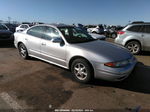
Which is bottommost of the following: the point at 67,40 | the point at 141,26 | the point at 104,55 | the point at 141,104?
the point at 141,104

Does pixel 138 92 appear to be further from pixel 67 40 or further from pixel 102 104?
pixel 67 40

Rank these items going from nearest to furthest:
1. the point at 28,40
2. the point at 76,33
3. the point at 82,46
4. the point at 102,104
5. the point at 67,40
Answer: the point at 102,104
the point at 82,46
the point at 67,40
the point at 76,33
the point at 28,40

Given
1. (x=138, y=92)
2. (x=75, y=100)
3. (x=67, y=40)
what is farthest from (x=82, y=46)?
(x=138, y=92)

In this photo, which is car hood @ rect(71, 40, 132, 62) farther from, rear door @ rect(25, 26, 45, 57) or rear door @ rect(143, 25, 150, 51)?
rear door @ rect(143, 25, 150, 51)

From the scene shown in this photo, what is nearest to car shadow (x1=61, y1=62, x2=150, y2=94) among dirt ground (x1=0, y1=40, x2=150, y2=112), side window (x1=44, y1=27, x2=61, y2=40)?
dirt ground (x1=0, y1=40, x2=150, y2=112)

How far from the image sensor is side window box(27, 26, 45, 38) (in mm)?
4988

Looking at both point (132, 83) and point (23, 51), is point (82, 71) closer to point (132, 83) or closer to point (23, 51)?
point (132, 83)

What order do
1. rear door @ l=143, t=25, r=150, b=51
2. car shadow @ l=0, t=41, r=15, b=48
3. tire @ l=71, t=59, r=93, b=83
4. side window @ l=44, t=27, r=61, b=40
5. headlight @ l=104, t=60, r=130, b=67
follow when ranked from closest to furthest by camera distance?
headlight @ l=104, t=60, r=130, b=67 → tire @ l=71, t=59, r=93, b=83 → side window @ l=44, t=27, r=61, b=40 → rear door @ l=143, t=25, r=150, b=51 → car shadow @ l=0, t=41, r=15, b=48

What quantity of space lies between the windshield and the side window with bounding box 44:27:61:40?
0.18m

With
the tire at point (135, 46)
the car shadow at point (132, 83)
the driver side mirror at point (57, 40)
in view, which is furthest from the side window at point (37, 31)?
the tire at point (135, 46)

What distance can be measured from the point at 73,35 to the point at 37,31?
1.37 metres

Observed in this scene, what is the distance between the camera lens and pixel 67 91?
3.46m

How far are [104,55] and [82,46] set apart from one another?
0.71 m

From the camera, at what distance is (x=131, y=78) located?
4266 mm
